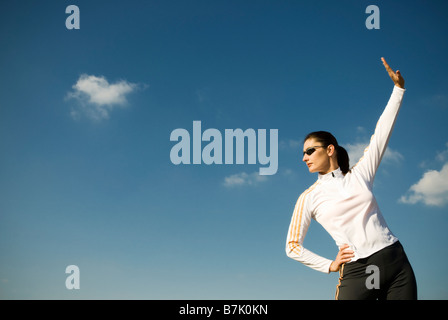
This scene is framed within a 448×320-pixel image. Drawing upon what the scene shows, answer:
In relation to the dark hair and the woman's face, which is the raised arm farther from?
the woman's face

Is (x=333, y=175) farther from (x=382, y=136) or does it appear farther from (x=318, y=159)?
(x=382, y=136)

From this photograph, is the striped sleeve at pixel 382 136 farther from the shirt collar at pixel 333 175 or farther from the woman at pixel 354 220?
the shirt collar at pixel 333 175

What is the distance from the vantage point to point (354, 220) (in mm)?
4949

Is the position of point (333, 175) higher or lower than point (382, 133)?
lower

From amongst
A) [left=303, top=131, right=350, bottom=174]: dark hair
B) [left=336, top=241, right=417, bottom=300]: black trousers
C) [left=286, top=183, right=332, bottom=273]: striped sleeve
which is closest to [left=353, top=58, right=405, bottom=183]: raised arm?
[left=303, top=131, right=350, bottom=174]: dark hair

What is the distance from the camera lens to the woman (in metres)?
4.84

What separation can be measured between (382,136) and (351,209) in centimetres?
130

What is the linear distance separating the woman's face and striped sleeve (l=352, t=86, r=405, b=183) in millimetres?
451

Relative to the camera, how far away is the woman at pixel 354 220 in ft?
15.9

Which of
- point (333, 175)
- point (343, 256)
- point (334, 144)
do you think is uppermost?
point (334, 144)

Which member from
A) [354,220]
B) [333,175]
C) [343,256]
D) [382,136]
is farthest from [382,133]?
[343,256]

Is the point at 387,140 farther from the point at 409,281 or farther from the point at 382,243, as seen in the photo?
the point at 409,281
